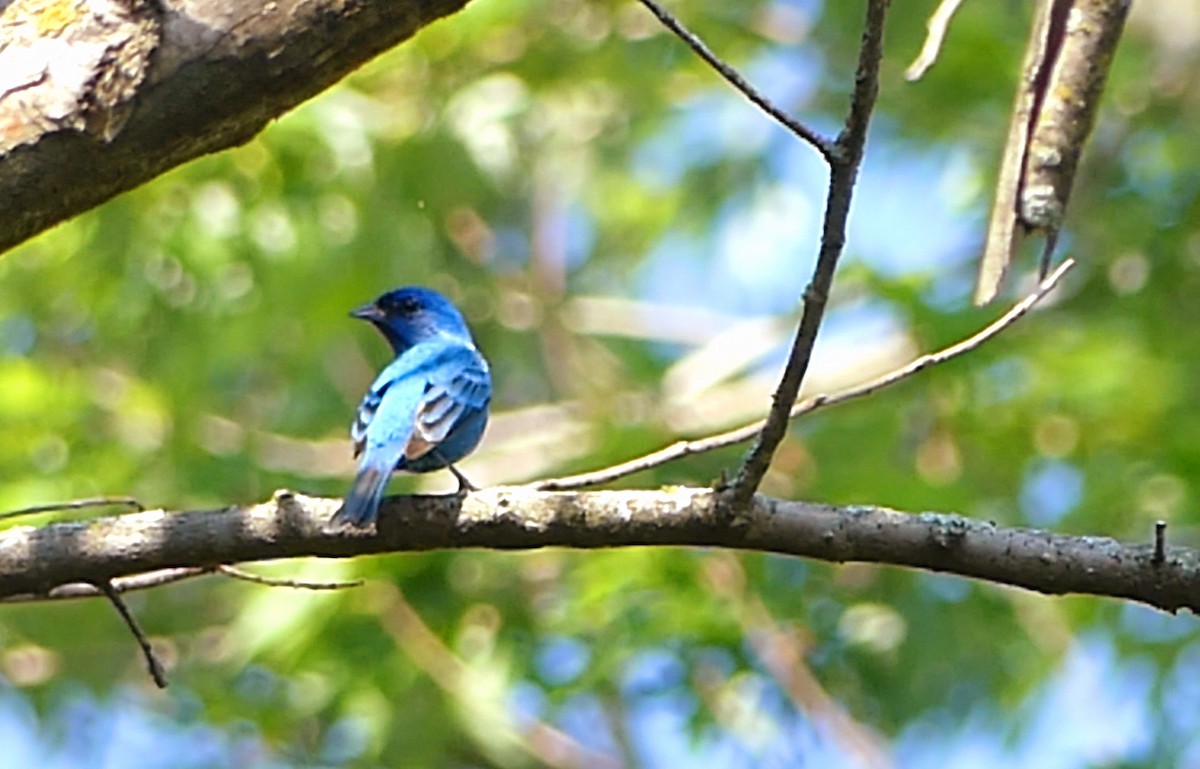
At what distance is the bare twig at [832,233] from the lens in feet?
8.05

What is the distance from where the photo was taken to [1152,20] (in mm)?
9453

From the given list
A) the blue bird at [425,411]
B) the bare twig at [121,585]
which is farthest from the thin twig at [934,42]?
the bare twig at [121,585]

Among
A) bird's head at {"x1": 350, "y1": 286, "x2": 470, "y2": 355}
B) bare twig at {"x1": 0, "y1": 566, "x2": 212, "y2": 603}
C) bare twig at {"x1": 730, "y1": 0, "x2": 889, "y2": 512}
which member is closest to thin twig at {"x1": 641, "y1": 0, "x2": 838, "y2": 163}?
bare twig at {"x1": 730, "y1": 0, "x2": 889, "y2": 512}

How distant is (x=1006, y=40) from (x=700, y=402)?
2179 mm

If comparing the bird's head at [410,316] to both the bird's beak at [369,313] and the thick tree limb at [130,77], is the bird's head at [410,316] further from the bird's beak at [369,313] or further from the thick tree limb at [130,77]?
the thick tree limb at [130,77]

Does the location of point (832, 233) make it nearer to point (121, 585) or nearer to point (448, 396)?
point (121, 585)

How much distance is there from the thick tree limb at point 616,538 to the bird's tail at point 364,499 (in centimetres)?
3

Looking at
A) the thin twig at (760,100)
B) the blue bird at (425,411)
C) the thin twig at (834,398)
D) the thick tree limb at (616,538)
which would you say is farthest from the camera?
the blue bird at (425,411)

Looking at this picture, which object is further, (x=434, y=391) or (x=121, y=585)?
(x=434, y=391)

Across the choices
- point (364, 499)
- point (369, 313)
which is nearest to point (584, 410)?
point (369, 313)

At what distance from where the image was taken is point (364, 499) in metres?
3.39

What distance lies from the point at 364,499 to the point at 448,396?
1456 millimetres

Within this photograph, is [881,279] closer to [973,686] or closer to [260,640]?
[973,686]

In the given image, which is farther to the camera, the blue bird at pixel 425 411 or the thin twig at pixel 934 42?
the blue bird at pixel 425 411
